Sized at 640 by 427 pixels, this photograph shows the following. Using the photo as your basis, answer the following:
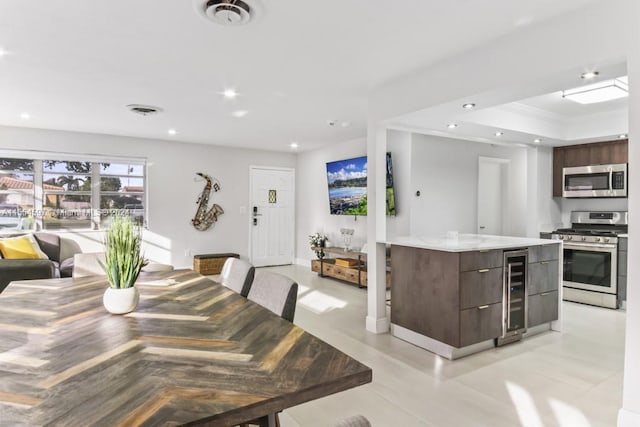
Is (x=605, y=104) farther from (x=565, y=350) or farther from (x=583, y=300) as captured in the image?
(x=565, y=350)

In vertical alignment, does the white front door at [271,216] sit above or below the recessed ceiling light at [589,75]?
below

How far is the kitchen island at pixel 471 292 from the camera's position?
3.08m

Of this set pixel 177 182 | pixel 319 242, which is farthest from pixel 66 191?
pixel 319 242

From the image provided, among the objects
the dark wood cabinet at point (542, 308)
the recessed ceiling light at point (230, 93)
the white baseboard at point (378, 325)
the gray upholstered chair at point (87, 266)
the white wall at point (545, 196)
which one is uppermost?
the recessed ceiling light at point (230, 93)

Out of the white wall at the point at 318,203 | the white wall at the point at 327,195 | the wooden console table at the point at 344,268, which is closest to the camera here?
the white wall at the point at 327,195

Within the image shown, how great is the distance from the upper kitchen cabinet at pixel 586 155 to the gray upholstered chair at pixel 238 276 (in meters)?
5.11

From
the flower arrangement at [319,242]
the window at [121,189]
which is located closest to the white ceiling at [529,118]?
the flower arrangement at [319,242]

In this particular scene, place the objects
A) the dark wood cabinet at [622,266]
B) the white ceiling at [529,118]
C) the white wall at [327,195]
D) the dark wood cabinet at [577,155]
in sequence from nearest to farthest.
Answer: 1. the white ceiling at [529,118]
2. the dark wood cabinet at [622,266]
3. the dark wood cabinet at [577,155]
4. the white wall at [327,195]

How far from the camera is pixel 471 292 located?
10.2ft

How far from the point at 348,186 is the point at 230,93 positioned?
9.75 feet

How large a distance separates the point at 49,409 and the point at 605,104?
5.58 m

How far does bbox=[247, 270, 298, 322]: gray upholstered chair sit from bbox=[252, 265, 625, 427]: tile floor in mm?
842

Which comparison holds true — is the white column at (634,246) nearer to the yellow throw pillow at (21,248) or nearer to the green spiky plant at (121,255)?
the green spiky plant at (121,255)

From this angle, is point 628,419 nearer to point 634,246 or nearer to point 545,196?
point 634,246
